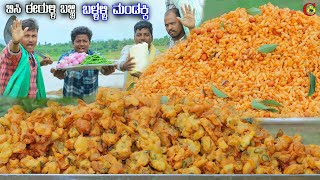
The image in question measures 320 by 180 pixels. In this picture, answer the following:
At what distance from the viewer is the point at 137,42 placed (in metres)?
3.46

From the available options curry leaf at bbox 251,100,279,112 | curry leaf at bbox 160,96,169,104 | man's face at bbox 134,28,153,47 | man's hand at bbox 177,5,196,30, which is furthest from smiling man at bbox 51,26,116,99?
curry leaf at bbox 251,100,279,112

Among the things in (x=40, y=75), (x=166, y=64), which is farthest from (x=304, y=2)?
(x=40, y=75)

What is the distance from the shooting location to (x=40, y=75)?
137 inches

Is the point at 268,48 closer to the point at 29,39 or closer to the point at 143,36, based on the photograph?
the point at 143,36

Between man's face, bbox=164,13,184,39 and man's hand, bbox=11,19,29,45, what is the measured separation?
97cm

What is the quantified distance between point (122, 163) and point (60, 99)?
0.63 meters

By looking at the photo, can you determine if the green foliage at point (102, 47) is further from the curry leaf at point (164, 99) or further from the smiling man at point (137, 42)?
the curry leaf at point (164, 99)

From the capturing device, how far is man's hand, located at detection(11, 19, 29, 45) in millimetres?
3420

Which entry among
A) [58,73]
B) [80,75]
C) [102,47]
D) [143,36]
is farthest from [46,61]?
[143,36]

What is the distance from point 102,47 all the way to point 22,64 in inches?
22.6

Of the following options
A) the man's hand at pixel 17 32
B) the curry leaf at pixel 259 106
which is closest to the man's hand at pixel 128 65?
the man's hand at pixel 17 32

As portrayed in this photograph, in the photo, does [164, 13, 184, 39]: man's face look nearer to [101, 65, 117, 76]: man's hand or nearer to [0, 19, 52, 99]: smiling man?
[101, 65, 117, 76]: man's hand

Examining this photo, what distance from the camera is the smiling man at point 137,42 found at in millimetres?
3432

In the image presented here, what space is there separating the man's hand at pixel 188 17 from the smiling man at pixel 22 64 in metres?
0.98
